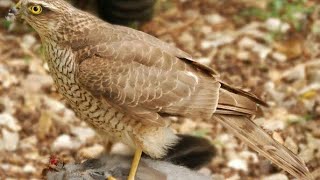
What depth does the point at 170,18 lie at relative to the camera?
19.9ft

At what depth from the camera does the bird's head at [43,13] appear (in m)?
3.49

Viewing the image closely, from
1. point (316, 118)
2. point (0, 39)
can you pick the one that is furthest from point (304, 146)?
point (0, 39)

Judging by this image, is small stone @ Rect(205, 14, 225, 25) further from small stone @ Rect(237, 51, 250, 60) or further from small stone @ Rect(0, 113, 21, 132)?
small stone @ Rect(0, 113, 21, 132)

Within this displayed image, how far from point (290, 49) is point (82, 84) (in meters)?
2.60

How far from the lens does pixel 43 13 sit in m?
3.52

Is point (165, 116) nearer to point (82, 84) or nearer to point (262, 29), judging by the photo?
point (82, 84)

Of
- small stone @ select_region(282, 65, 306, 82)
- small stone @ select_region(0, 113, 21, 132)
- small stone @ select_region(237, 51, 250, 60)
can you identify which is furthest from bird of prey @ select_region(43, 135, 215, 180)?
small stone @ select_region(237, 51, 250, 60)

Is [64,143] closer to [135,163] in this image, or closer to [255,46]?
[135,163]

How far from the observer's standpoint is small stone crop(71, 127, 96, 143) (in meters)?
4.88

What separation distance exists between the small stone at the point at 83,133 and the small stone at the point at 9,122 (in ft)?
1.16

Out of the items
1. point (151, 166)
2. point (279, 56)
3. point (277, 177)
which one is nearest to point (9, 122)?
point (151, 166)

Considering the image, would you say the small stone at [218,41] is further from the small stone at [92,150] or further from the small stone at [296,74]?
the small stone at [92,150]

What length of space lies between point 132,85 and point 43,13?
519 millimetres

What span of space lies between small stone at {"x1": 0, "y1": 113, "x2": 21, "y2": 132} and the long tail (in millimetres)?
1698
